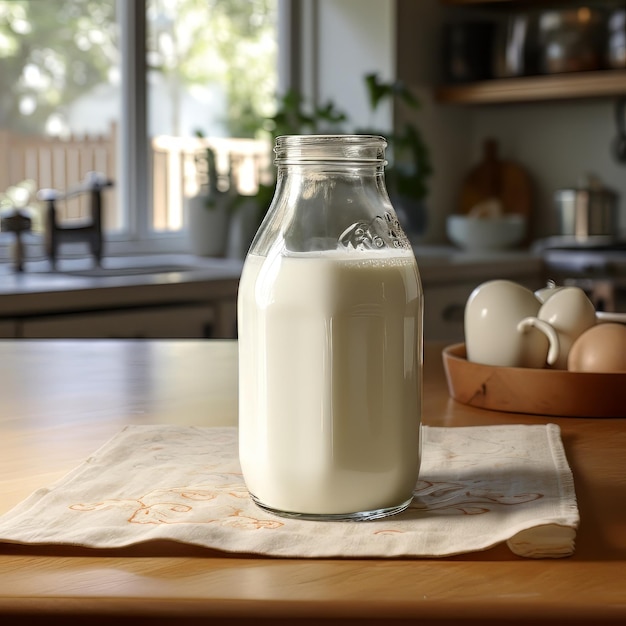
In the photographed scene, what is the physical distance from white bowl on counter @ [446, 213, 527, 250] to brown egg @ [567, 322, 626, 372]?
8.70 ft

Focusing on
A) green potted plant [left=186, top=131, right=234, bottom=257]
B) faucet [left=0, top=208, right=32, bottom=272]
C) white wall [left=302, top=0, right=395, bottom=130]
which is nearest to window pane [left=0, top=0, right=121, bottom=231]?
green potted plant [left=186, top=131, right=234, bottom=257]

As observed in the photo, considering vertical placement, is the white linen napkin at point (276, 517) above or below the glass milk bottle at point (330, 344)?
below

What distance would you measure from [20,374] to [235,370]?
0.25 m

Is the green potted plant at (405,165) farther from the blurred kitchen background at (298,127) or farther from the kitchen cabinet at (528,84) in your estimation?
the kitchen cabinet at (528,84)

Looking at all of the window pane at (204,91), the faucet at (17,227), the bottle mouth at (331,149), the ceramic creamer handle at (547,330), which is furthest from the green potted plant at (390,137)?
the bottle mouth at (331,149)

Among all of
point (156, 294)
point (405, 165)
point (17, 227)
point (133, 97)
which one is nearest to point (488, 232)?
point (405, 165)

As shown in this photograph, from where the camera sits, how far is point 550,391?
966mm

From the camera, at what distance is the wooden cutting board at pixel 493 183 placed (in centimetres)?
397

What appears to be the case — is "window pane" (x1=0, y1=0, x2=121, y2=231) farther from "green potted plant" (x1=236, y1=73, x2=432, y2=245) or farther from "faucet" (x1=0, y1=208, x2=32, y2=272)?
"green potted plant" (x1=236, y1=73, x2=432, y2=245)

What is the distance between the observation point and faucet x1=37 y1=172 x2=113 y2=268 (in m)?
2.94

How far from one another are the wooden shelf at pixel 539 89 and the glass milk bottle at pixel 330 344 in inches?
117

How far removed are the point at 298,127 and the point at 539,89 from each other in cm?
83

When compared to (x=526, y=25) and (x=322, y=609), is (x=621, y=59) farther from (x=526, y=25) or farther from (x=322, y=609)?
(x=322, y=609)

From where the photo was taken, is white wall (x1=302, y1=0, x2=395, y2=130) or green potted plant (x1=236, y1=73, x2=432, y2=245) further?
white wall (x1=302, y1=0, x2=395, y2=130)
